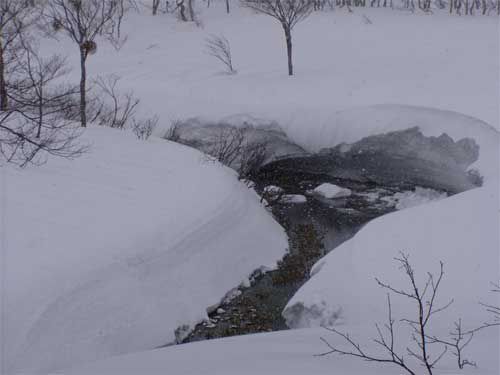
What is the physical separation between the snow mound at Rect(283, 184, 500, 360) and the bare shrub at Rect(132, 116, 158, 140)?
292 inches

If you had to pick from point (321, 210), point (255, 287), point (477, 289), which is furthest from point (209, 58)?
point (477, 289)

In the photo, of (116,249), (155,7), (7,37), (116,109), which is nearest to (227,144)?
(116,109)

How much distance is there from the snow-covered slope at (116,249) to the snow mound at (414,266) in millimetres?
1934

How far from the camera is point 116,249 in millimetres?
9414

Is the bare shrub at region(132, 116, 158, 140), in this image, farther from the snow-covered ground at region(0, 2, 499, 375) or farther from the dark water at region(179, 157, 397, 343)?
the dark water at region(179, 157, 397, 343)

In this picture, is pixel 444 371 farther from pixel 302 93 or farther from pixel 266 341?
pixel 302 93

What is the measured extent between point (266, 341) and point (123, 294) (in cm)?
352

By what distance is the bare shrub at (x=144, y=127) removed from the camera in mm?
15759

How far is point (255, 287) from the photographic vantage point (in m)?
10.8

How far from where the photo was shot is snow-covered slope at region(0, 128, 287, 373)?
7.95m

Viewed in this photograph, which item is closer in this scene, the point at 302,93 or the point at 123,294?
the point at 123,294

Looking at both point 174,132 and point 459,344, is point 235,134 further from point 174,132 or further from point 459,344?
point 459,344

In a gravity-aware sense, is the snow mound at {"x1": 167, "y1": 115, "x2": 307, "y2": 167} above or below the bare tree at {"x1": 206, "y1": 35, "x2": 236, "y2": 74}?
below

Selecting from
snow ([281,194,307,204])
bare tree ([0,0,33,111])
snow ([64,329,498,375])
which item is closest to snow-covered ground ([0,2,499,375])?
snow ([64,329,498,375])
